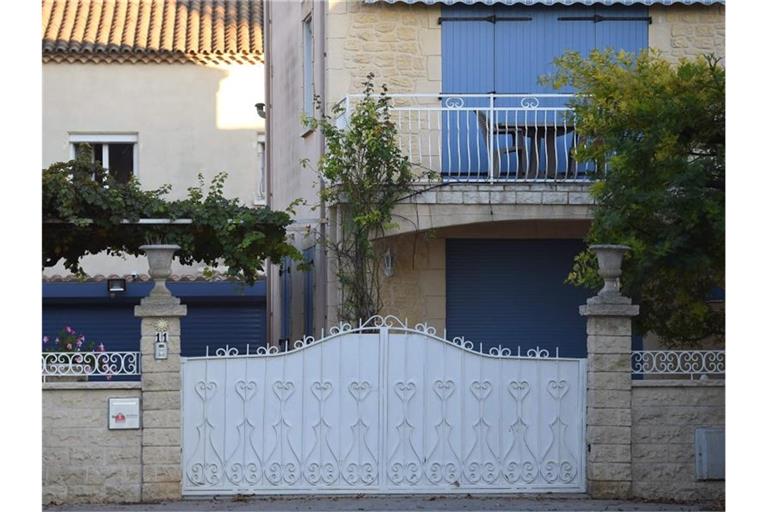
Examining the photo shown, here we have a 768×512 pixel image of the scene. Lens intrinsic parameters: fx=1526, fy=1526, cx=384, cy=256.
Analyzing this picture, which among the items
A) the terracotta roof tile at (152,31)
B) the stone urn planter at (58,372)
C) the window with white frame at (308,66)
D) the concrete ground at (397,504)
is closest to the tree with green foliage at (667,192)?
the concrete ground at (397,504)

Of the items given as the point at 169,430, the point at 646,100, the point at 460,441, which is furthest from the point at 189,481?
the point at 646,100

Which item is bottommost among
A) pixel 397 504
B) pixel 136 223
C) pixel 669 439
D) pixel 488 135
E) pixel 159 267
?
pixel 397 504

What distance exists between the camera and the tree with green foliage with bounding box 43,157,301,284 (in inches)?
566

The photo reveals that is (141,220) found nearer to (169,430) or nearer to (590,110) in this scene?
(169,430)

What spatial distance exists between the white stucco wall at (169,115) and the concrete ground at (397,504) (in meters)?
14.4

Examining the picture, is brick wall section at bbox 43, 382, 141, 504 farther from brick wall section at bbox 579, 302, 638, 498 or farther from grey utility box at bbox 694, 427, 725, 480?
grey utility box at bbox 694, 427, 725, 480

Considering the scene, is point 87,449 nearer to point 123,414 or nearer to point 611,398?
point 123,414

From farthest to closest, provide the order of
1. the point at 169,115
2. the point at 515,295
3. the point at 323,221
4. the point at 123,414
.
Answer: the point at 169,115 → the point at 515,295 → the point at 323,221 → the point at 123,414

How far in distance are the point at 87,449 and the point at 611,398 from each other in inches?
183

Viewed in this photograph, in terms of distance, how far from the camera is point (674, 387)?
13594 mm

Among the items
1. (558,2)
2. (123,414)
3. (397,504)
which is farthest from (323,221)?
(397,504)

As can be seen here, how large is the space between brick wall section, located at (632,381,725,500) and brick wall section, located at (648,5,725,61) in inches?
244

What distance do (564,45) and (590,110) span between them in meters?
3.36

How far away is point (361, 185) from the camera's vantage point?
16.6m
